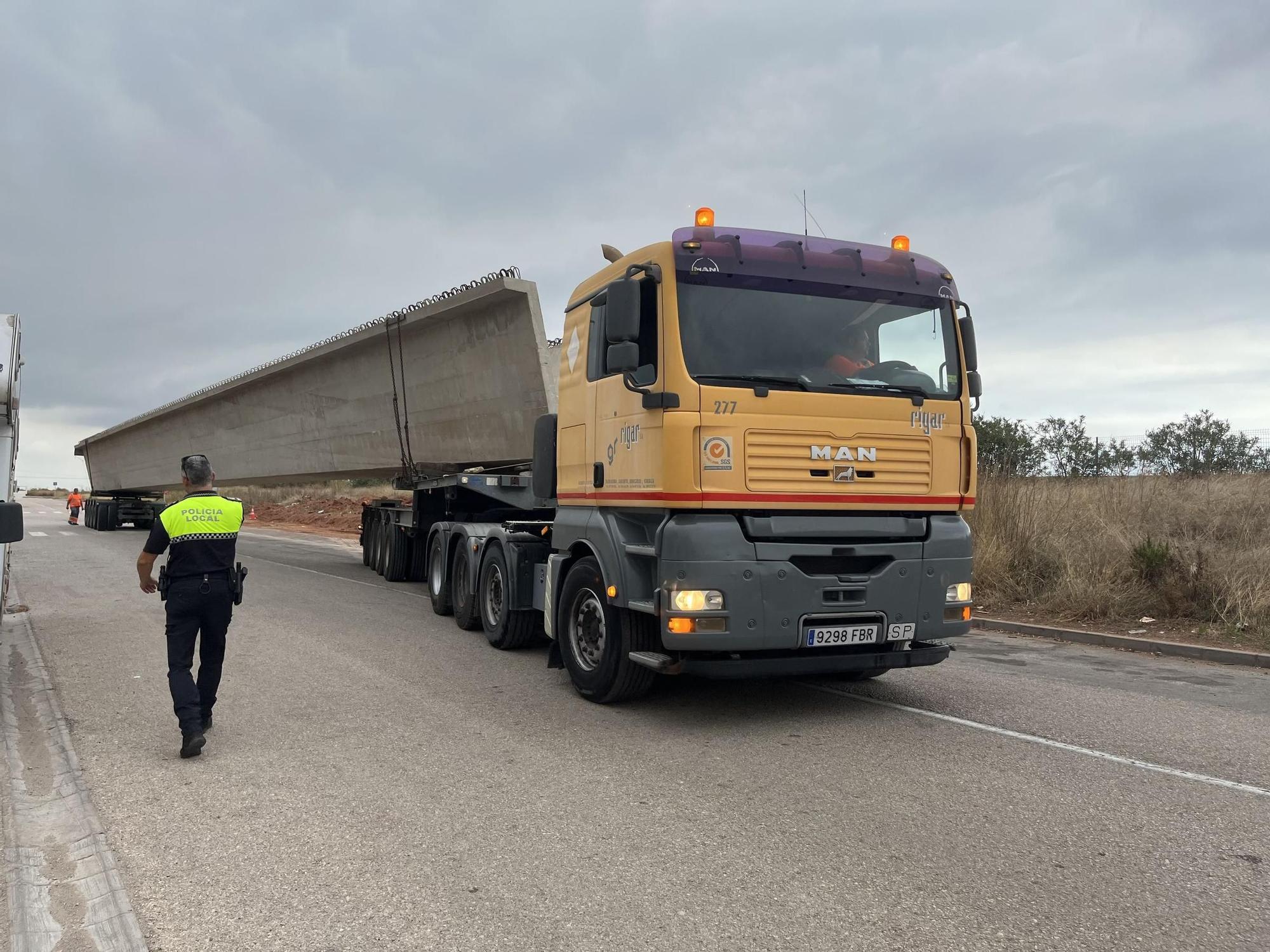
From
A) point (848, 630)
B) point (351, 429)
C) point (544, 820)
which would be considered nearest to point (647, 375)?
point (848, 630)

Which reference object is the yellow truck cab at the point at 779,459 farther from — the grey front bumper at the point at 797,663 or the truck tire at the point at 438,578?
the truck tire at the point at 438,578

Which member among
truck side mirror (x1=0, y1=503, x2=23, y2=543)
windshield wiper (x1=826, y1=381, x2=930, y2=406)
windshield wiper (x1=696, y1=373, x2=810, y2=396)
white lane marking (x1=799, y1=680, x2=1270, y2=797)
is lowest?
white lane marking (x1=799, y1=680, x2=1270, y2=797)

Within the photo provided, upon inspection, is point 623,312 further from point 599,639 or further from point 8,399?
point 8,399

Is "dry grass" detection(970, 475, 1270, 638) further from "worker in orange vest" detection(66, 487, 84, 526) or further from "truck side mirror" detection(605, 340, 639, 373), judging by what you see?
"worker in orange vest" detection(66, 487, 84, 526)

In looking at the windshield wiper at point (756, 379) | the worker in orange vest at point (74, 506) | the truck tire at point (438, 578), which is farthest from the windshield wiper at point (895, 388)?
the worker in orange vest at point (74, 506)

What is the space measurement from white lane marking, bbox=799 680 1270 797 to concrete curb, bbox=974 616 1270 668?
4159mm

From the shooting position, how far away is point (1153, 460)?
48.1 feet

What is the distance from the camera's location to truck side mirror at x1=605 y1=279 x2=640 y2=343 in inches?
222

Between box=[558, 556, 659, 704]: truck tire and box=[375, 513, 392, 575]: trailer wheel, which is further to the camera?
box=[375, 513, 392, 575]: trailer wheel

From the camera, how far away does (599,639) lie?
644 centimetres

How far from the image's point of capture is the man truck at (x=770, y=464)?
17.9 ft

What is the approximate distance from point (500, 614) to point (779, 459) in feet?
13.2

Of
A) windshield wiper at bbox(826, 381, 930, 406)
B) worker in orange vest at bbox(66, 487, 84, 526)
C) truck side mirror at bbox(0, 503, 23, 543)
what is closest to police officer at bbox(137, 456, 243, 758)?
truck side mirror at bbox(0, 503, 23, 543)

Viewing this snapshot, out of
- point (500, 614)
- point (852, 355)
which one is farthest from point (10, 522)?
point (852, 355)
